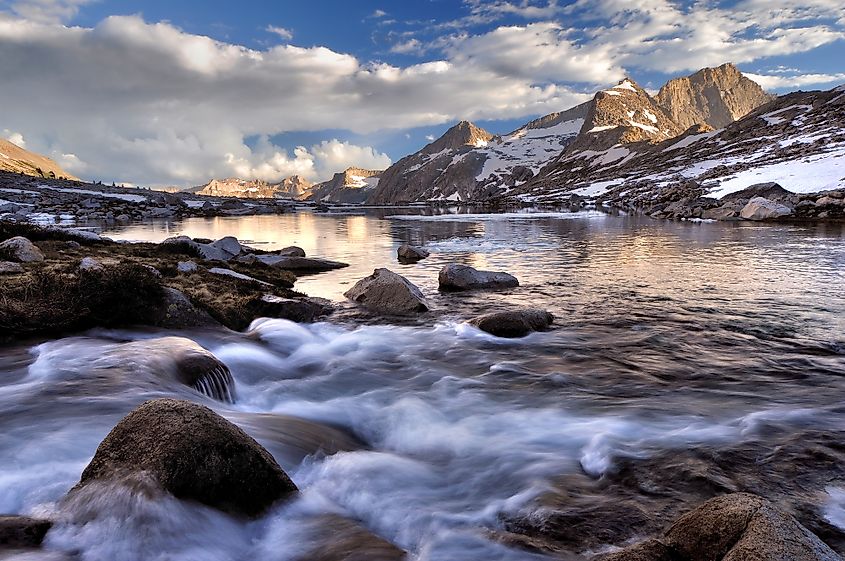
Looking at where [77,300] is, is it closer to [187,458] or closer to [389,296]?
[187,458]

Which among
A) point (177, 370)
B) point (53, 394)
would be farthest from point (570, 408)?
point (53, 394)

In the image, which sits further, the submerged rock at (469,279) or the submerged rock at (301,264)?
the submerged rock at (301,264)

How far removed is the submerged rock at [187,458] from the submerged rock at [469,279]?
41.8 feet

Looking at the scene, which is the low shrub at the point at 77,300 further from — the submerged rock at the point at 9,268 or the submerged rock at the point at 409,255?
the submerged rock at the point at 409,255

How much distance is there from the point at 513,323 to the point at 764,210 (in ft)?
148

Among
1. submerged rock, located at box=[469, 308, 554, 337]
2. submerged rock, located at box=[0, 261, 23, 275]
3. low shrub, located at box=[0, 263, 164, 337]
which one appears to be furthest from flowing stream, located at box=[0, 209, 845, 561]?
submerged rock, located at box=[0, 261, 23, 275]

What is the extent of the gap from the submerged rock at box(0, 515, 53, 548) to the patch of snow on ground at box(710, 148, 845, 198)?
65.8 metres

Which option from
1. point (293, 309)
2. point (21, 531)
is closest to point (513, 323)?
point (293, 309)

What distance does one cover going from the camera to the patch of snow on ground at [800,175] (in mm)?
54188

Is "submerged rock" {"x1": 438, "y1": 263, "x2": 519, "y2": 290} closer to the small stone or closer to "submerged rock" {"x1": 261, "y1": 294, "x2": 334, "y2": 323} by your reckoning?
"submerged rock" {"x1": 261, "y1": 294, "x2": 334, "y2": 323}

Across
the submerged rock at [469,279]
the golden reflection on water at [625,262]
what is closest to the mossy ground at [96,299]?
the golden reflection on water at [625,262]

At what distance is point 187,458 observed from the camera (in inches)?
174

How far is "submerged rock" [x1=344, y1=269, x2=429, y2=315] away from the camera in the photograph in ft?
47.3

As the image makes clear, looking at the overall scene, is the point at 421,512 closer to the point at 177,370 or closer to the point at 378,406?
the point at 378,406
